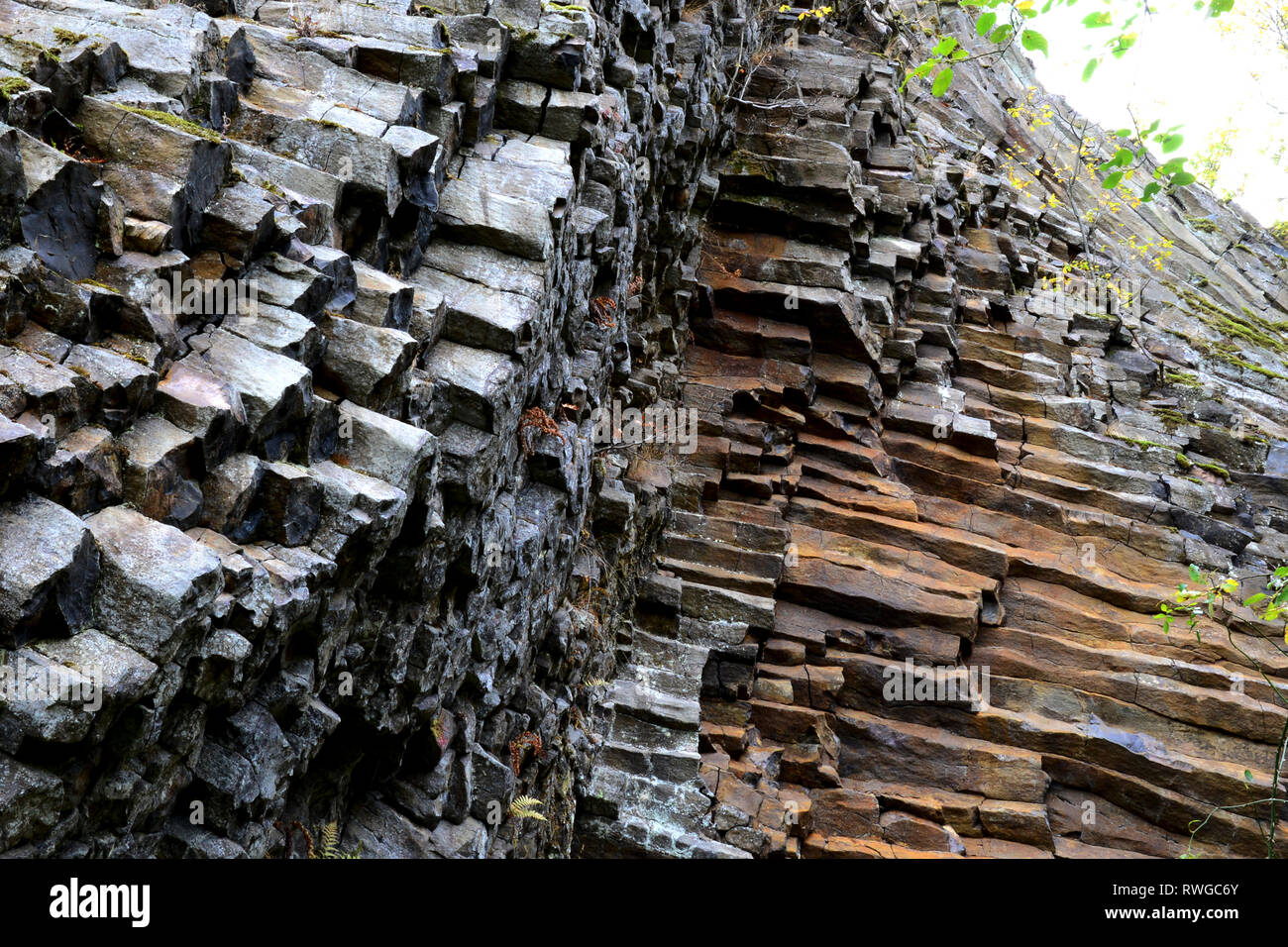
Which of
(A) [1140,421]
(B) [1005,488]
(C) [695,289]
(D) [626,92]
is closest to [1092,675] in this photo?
(B) [1005,488]

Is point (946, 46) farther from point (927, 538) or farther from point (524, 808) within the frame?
point (927, 538)

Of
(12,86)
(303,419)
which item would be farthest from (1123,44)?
(12,86)

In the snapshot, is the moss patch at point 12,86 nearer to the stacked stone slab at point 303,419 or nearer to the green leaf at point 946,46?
the stacked stone slab at point 303,419

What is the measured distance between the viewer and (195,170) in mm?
8891

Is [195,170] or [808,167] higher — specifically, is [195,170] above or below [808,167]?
below

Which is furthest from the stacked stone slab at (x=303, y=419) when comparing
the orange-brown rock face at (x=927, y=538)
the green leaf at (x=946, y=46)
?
the green leaf at (x=946, y=46)

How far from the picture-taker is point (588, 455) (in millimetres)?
14820

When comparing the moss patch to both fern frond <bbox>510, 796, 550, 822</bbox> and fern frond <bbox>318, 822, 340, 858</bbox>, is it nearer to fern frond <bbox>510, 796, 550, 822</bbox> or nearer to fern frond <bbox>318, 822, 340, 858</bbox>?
fern frond <bbox>318, 822, 340, 858</bbox>

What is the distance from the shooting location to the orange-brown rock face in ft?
56.2

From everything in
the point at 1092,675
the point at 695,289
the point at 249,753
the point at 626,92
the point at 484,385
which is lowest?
the point at 1092,675

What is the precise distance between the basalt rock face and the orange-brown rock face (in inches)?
3.6
